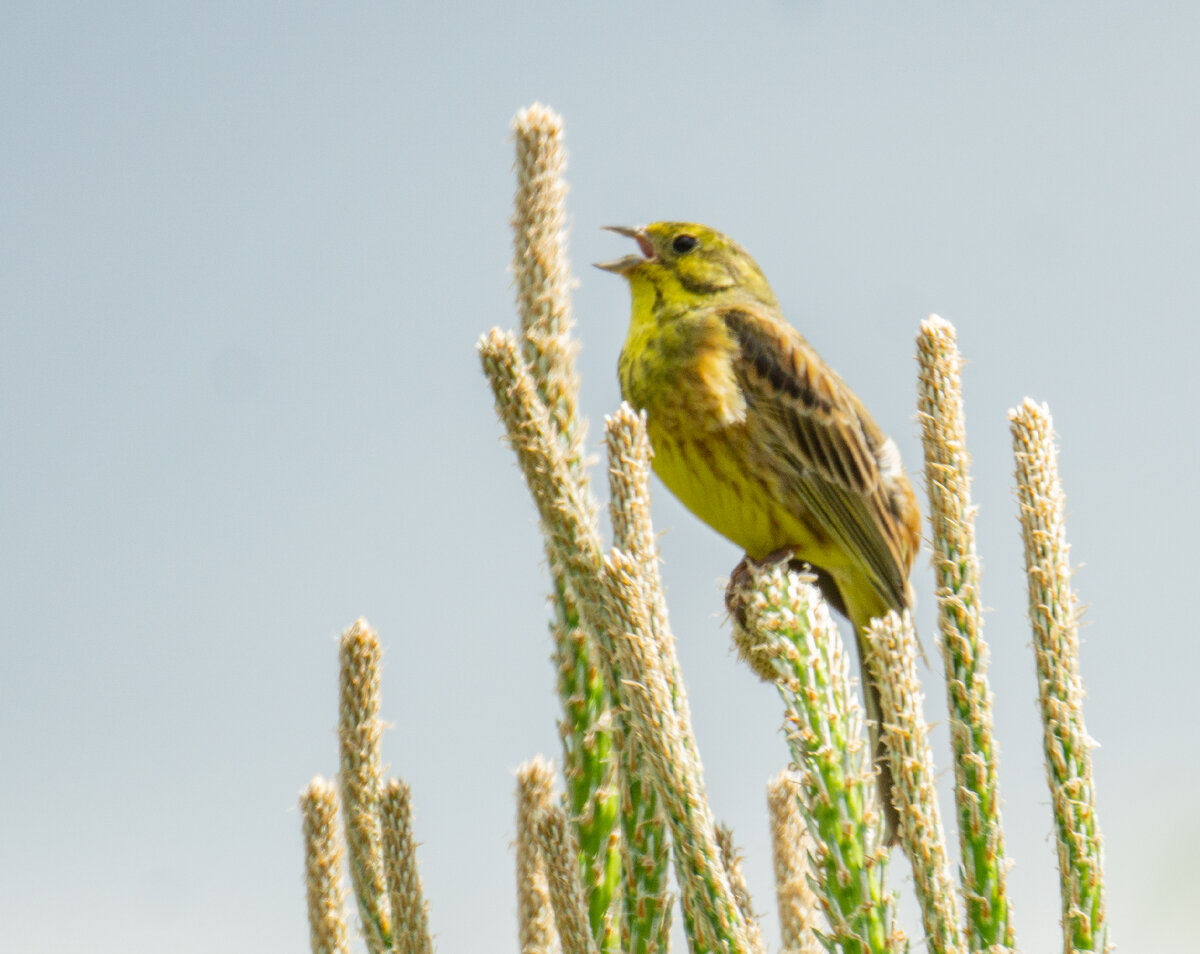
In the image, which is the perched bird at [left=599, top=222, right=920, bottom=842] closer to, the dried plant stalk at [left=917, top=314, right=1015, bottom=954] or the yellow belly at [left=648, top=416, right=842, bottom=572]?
the yellow belly at [left=648, top=416, right=842, bottom=572]

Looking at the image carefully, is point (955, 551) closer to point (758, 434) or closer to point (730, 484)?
point (730, 484)

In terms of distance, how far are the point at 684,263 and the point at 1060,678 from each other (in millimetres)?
3034

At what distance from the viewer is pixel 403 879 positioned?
3002 mm

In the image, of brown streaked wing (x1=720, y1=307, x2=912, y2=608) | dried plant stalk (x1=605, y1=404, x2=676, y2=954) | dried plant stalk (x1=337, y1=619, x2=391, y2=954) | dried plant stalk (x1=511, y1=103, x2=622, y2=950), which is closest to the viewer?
dried plant stalk (x1=605, y1=404, x2=676, y2=954)

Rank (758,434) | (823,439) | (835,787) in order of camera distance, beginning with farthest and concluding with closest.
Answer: (823,439) → (758,434) → (835,787)

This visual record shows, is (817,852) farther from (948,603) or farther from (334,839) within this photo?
(334,839)

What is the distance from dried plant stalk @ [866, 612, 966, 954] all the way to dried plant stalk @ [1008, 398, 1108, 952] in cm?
53

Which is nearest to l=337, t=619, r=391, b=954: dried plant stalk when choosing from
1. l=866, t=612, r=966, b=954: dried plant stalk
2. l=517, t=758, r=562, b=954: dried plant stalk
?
l=517, t=758, r=562, b=954: dried plant stalk

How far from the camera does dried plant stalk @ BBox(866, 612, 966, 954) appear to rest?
2412mm

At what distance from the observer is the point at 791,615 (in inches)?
95.6

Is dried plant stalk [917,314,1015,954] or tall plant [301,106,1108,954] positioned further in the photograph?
dried plant stalk [917,314,1015,954]

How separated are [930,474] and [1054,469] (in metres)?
0.30

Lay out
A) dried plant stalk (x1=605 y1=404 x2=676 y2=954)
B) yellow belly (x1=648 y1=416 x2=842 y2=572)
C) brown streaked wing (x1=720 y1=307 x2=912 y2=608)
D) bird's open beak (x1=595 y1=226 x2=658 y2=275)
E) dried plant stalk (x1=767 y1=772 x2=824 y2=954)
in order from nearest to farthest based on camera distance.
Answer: dried plant stalk (x1=605 y1=404 x2=676 y2=954) → dried plant stalk (x1=767 y1=772 x2=824 y2=954) → yellow belly (x1=648 y1=416 x2=842 y2=572) → brown streaked wing (x1=720 y1=307 x2=912 y2=608) → bird's open beak (x1=595 y1=226 x2=658 y2=275)

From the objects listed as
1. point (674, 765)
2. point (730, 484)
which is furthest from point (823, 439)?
point (674, 765)
